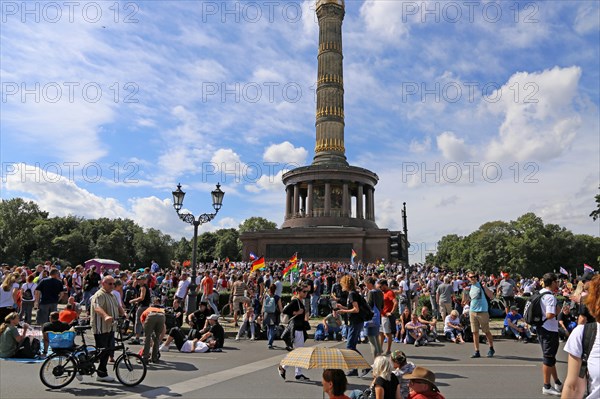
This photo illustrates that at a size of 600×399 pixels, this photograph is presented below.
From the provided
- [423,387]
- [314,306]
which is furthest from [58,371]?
[314,306]

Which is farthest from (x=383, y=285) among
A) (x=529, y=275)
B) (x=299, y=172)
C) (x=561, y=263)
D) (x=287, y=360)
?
(x=561, y=263)

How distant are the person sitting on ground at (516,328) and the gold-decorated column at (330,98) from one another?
3942 centimetres

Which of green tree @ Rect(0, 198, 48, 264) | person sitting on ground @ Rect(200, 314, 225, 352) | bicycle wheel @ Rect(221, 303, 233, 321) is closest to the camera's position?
person sitting on ground @ Rect(200, 314, 225, 352)

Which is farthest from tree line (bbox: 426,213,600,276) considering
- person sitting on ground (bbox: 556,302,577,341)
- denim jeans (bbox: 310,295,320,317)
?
person sitting on ground (bbox: 556,302,577,341)

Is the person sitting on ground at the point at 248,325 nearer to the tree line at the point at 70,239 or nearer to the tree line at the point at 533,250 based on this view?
the tree line at the point at 70,239

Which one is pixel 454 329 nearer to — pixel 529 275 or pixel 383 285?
pixel 383 285

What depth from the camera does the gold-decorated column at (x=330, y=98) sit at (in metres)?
55.0

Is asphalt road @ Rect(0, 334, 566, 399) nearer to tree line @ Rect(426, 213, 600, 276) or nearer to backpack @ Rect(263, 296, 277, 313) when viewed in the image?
backpack @ Rect(263, 296, 277, 313)

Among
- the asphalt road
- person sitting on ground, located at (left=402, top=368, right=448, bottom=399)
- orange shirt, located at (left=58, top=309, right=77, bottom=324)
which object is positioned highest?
orange shirt, located at (left=58, top=309, right=77, bottom=324)

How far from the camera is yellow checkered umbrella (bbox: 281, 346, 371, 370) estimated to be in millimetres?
5758

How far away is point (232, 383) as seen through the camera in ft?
29.4

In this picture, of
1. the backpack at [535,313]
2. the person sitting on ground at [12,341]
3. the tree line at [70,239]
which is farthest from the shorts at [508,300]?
the tree line at [70,239]

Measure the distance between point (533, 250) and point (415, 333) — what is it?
61.7 metres

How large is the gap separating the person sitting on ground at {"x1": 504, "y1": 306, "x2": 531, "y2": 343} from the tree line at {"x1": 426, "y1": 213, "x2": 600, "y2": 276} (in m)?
58.1
